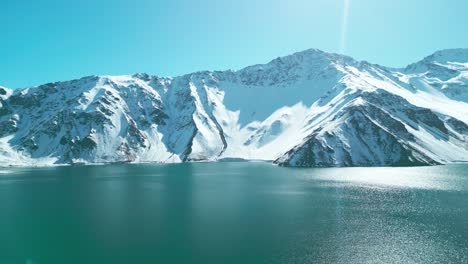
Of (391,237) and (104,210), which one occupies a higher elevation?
(391,237)

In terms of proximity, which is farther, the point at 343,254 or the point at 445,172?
the point at 445,172

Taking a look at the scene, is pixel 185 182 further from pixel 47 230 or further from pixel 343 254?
pixel 343 254

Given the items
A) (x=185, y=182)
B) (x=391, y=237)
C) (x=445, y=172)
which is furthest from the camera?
(x=445, y=172)

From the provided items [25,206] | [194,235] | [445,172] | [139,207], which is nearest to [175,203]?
[139,207]

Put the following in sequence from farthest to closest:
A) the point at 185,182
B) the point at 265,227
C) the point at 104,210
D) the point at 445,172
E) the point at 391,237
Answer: the point at 445,172 → the point at 185,182 → the point at 104,210 → the point at 265,227 → the point at 391,237

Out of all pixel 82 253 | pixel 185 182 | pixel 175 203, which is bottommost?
pixel 185 182

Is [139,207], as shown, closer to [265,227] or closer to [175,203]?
[175,203]
